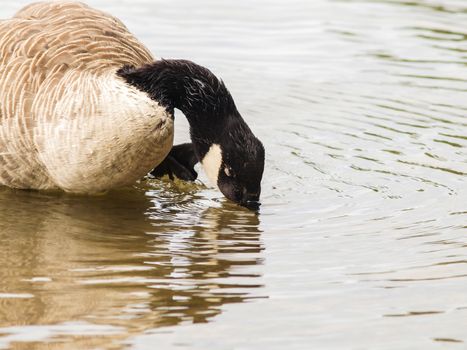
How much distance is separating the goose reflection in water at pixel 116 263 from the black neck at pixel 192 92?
0.74m

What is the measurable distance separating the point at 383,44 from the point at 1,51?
5954 millimetres

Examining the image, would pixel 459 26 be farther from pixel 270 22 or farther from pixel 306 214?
pixel 306 214

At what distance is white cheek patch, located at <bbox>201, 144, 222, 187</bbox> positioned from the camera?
787cm

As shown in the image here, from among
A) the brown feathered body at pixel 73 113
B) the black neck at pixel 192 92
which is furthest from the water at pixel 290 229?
the black neck at pixel 192 92

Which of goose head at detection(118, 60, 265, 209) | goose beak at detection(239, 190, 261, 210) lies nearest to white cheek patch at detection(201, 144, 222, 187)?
goose head at detection(118, 60, 265, 209)

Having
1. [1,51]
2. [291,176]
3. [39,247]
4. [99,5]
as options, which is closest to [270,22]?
[99,5]

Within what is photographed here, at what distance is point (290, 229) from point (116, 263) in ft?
4.84

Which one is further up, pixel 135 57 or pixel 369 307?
pixel 135 57

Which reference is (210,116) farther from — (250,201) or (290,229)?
(290,229)

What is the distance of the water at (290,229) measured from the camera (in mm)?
5859

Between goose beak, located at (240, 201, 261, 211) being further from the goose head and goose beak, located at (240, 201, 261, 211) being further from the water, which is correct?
the water

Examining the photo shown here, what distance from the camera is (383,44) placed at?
13.1 m

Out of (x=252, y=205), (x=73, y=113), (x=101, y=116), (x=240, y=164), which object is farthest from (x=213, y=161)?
(x=73, y=113)

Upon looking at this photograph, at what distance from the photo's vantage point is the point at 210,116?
7957 mm
